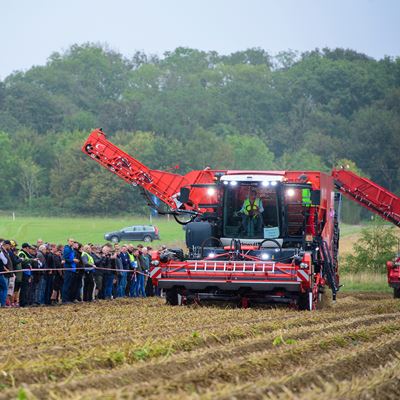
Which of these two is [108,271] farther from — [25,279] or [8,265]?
[8,265]

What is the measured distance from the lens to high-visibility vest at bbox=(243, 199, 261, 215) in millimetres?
23922

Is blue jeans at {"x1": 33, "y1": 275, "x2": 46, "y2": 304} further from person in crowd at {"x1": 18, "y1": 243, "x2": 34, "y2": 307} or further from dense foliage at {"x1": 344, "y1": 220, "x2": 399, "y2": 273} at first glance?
dense foliage at {"x1": 344, "y1": 220, "x2": 399, "y2": 273}

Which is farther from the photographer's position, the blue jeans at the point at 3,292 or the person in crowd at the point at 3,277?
the blue jeans at the point at 3,292

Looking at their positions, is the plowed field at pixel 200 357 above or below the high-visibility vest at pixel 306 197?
below

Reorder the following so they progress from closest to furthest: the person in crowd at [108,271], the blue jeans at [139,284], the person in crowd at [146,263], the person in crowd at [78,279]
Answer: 1. the person in crowd at [78,279]
2. the person in crowd at [108,271]
3. the blue jeans at [139,284]
4. the person in crowd at [146,263]

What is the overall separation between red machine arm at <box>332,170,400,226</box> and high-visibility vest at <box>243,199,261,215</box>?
1279cm

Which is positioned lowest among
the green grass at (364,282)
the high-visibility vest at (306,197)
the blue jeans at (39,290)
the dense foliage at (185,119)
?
the green grass at (364,282)

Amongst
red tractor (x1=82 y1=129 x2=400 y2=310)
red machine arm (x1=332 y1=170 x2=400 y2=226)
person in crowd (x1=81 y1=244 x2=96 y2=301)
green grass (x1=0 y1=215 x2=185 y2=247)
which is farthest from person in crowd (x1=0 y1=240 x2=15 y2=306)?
green grass (x1=0 y1=215 x2=185 y2=247)

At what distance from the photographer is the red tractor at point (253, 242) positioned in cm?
2228

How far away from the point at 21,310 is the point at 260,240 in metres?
5.14

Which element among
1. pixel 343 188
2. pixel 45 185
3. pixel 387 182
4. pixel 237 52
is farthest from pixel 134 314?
pixel 237 52

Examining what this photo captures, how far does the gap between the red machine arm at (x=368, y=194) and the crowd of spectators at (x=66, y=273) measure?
811 centimetres

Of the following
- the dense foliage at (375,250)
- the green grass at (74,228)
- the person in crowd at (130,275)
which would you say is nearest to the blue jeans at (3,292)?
the person in crowd at (130,275)

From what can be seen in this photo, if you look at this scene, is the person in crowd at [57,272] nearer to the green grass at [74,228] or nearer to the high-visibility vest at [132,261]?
the high-visibility vest at [132,261]
